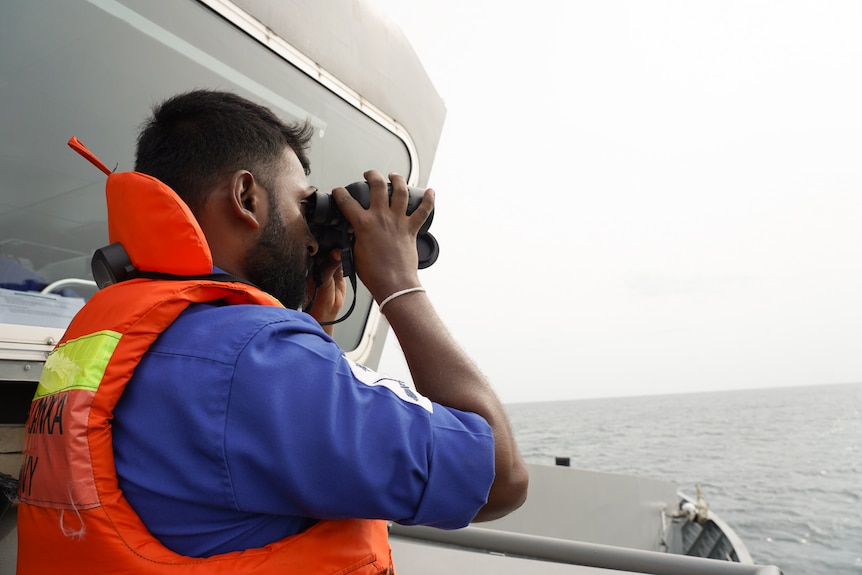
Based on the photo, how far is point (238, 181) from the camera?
1156mm

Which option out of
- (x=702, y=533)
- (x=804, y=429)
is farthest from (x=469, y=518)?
(x=804, y=429)

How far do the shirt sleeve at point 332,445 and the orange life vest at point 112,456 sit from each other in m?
0.08

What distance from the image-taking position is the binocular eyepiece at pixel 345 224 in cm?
126

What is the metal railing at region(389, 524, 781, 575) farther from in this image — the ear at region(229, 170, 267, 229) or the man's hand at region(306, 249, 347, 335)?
the ear at region(229, 170, 267, 229)

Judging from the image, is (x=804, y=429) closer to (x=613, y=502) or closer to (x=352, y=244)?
(x=613, y=502)

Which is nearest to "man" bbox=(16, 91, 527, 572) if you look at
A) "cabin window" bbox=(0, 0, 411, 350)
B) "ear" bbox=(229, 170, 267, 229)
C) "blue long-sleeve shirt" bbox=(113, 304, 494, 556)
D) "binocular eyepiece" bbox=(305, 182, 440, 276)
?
"blue long-sleeve shirt" bbox=(113, 304, 494, 556)

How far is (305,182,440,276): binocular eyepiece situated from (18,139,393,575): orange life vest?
288mm

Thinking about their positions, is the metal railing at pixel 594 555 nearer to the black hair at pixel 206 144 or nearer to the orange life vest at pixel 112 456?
the orange life vest at pixel 112 456

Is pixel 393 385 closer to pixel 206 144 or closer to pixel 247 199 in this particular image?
pixel 247 199

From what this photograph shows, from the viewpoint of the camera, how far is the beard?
1.17 metres

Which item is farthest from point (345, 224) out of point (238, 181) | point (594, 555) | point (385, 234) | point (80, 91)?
point (594, 555)

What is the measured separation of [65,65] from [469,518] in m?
1.64

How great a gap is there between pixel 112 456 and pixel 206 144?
0.62m

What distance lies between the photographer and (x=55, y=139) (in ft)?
5.69
